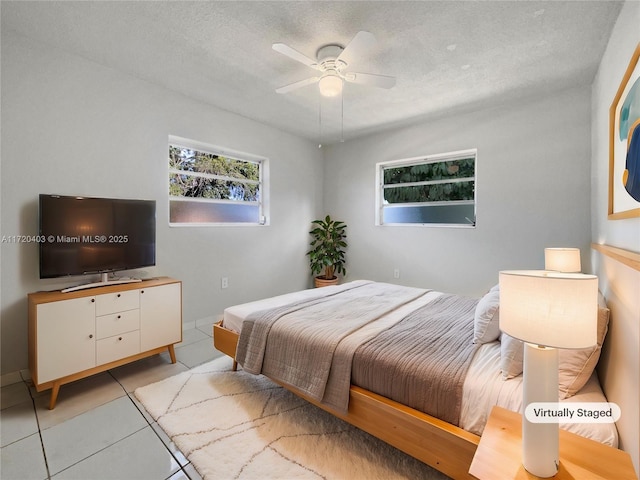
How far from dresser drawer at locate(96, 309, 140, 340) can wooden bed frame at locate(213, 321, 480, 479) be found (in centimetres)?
180

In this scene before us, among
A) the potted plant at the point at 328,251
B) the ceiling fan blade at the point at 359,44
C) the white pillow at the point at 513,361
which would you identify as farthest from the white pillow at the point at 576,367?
the potted plant at the point at 328,251

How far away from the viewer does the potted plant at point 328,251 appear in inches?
188

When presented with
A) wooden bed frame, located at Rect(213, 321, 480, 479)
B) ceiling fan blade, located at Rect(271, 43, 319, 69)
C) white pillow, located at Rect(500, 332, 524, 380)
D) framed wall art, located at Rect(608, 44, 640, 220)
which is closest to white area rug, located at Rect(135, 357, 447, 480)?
wooden bed frame, located at Rect(213, 321, 480, 479)

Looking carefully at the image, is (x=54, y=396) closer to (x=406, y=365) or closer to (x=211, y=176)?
(x=406, y=365)

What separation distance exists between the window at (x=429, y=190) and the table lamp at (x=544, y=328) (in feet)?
10.2

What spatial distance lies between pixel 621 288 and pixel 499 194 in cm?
252

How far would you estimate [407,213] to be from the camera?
4367mm

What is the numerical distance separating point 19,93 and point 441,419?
356 cm

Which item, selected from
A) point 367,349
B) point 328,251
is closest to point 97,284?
point 367,349

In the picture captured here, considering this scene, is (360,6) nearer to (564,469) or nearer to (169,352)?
(564,469)

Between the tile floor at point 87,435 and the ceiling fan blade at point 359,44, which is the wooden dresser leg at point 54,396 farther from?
the ceiling fan blade at point 359,44

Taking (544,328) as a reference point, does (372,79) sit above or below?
above

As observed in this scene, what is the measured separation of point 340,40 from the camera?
2.22 meters

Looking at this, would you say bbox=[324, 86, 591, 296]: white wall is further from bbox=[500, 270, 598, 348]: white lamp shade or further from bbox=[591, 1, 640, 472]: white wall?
bbox=[500, 270, 598, 348]: white lamp shade
